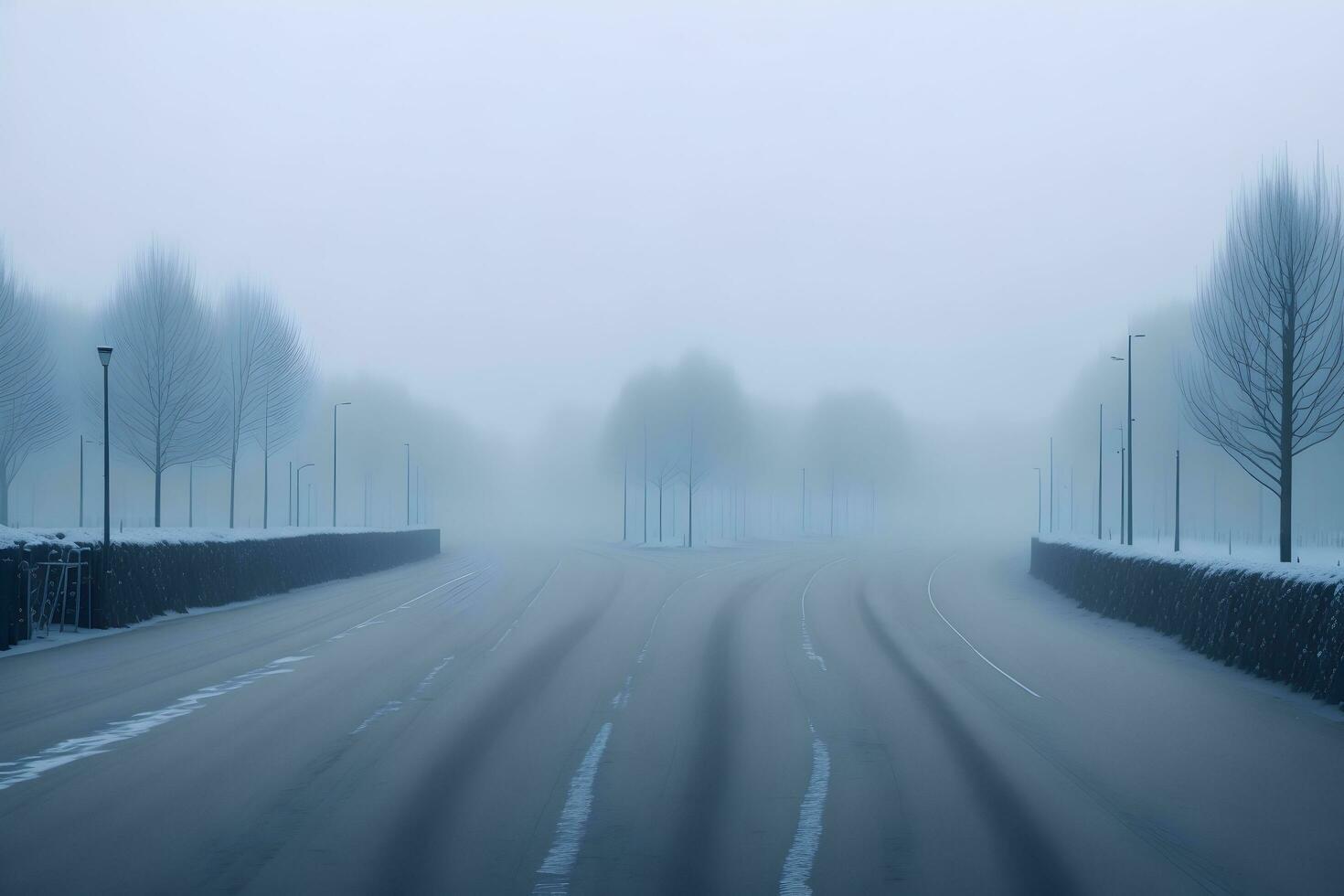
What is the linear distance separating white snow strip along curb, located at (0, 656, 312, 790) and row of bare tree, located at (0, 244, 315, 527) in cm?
2910

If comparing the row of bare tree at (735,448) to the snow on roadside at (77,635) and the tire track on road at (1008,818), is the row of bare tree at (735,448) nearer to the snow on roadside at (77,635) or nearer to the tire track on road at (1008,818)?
the snow on roadside at (77,635)

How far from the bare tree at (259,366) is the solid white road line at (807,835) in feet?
150

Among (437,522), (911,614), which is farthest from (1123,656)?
(437,522)

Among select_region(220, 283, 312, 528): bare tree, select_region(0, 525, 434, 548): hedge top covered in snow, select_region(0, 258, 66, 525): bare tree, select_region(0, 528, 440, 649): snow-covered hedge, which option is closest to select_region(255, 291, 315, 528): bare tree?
select_region(220, 283, 312, 528): bare tree

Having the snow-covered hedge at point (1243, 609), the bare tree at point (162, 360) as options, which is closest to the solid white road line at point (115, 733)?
the snow-covered hedge at point (1243, 609)

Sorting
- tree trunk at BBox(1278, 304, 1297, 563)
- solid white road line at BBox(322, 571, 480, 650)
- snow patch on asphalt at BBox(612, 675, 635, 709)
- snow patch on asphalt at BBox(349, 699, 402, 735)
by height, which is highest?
tree trunk at BBox(1278, 304, 1297, 563)

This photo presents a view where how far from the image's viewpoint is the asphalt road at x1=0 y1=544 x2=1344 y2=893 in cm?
688

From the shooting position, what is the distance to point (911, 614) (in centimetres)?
2472

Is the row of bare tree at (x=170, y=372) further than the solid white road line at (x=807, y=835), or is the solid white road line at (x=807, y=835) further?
the row of bare tree at (x=170, y=372)

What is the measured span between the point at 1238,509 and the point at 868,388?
37.9 metres

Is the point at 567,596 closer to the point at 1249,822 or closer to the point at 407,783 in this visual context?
the point at 407,783

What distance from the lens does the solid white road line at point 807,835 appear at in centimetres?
653

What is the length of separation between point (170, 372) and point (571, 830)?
42965 mm

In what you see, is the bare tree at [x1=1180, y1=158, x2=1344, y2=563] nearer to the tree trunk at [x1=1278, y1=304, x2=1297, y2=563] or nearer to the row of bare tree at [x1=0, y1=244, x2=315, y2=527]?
the tree trunk at [x1=1278, y1=304, x2=1297, y2=563]
